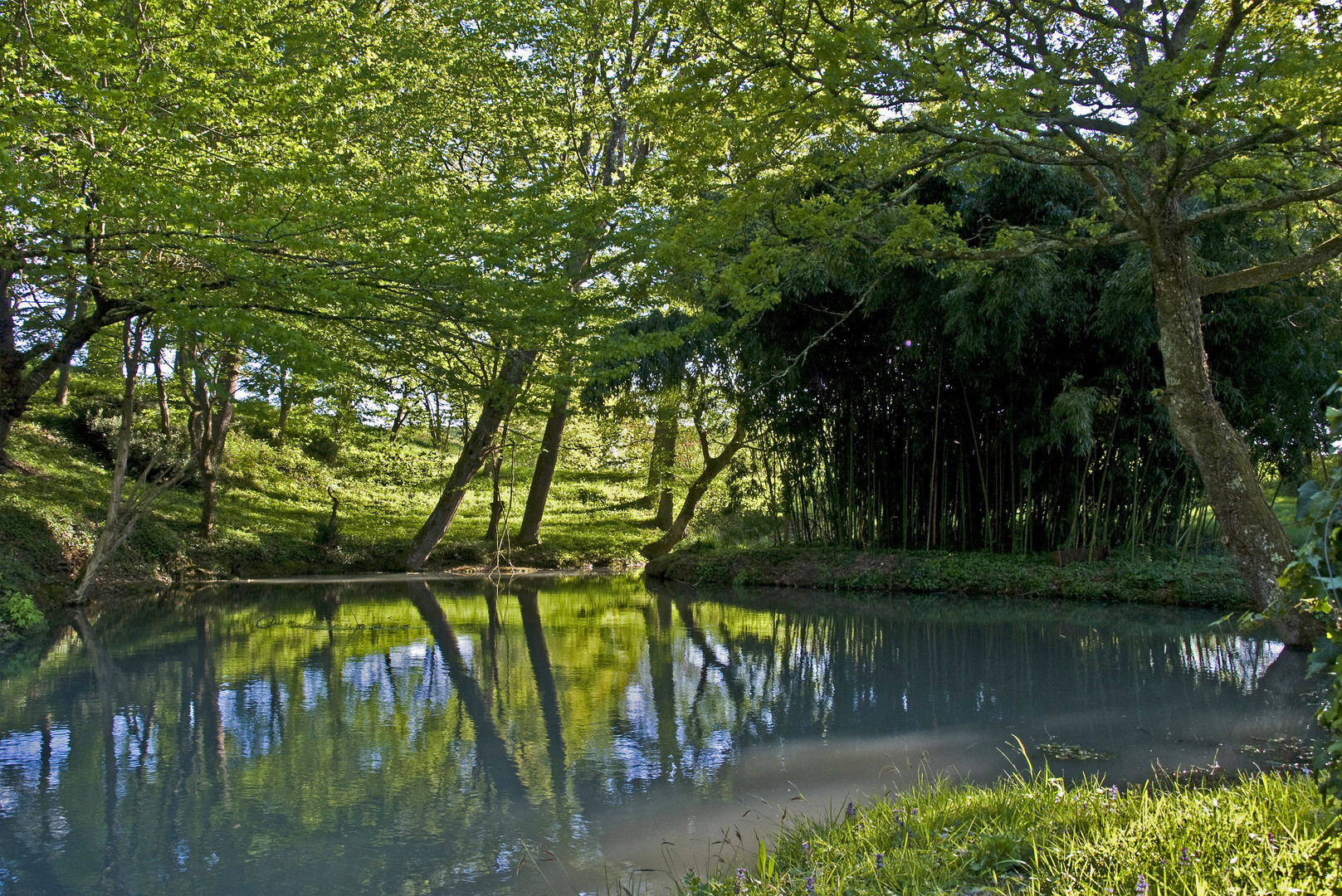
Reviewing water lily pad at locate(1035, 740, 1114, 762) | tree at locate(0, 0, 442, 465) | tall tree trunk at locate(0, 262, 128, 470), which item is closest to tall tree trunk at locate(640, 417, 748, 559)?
tree at locate(0, 0, 442, 465)

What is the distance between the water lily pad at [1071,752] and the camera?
12.2ft

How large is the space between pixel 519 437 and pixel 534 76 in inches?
206

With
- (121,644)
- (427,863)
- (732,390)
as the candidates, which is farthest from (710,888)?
(732,390)

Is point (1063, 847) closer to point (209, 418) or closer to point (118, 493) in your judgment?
point (118, 493)

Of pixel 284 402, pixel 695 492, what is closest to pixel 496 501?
pixel 695 492

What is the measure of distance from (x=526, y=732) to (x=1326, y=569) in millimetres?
3476

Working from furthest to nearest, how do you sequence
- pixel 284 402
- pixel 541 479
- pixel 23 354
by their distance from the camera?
pixel 541 479 → pixel 284 402 → pixel 23 354

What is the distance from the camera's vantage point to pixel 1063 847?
2293 millimetres

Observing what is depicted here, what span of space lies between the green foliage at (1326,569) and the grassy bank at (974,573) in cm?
794

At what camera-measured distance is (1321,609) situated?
1588 mm

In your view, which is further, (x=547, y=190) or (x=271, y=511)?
(x=271, y=511)

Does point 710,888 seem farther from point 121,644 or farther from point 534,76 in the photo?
point 534,76

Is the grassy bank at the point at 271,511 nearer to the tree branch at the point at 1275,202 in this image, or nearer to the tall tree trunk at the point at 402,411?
the tall tree trunk at the point at 402,411

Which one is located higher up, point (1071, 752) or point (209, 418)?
point (209, 418)
